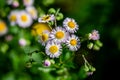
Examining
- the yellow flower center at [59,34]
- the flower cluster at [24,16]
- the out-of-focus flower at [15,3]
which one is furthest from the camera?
the flower cluster at [24,16]

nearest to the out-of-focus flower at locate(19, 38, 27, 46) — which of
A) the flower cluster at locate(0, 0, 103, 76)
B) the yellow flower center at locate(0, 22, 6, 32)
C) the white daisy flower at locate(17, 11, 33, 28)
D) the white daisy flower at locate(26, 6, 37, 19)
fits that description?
the flower cluster at locate(0, 0, 103, 76)

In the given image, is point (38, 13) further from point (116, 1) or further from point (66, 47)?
point (66, 47)

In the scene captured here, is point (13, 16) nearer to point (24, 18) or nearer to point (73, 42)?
point (24, 18)

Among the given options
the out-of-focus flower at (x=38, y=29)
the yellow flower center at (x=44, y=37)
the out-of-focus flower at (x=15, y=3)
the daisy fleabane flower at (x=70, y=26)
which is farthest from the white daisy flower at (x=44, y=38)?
the out-of-focus flower at (x=15, y=3)

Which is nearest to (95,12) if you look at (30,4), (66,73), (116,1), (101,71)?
(116,1)

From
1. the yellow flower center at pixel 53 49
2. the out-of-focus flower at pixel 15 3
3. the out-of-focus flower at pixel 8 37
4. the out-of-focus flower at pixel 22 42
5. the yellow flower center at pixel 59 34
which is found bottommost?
the yellow flower center at pixel 53 49

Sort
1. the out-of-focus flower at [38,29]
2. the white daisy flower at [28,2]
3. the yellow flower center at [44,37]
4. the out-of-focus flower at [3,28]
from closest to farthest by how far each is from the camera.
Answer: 1. the yellow flower center at [44,37]
2. the out-of-focus flower at [38,29]
3. the white daisy flower at [28,2]
4. the out-of-focus flower at [3,28]

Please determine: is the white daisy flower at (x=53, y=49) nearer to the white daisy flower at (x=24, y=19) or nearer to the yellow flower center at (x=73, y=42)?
the yellow flower center at (x=73, y=42)
